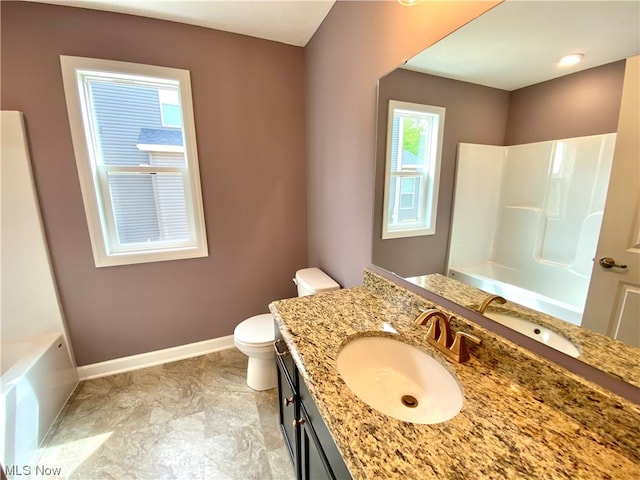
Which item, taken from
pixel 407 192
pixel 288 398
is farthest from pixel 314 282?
pixel 407 192

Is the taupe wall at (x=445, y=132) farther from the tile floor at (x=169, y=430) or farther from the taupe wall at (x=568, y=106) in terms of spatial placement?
the tile floor at (x=169, y=430)

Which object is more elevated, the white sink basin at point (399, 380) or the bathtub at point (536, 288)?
the bathtub at point (536, 288)

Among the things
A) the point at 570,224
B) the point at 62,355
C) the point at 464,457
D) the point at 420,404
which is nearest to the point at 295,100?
the point at 570,224

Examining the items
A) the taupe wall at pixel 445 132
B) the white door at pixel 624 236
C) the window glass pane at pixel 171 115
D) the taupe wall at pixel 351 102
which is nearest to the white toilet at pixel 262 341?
the taupe wall at pixel 351 102

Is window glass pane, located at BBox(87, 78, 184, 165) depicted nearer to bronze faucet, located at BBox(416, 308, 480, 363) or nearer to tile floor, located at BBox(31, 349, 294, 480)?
tile floor, located at BBox(31, 349, 294, 480)

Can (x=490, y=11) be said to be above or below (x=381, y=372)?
above

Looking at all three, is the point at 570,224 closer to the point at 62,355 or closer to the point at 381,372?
the point at 381,372

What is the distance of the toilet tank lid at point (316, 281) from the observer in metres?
1.81

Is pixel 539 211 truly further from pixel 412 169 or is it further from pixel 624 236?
pixel 412 169

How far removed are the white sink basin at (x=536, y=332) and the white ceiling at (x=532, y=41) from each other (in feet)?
2.22

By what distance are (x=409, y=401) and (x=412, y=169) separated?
3.02ft

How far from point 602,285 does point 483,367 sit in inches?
15.3

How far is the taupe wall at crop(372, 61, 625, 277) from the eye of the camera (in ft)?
2.01

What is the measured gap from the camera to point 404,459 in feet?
1.79
